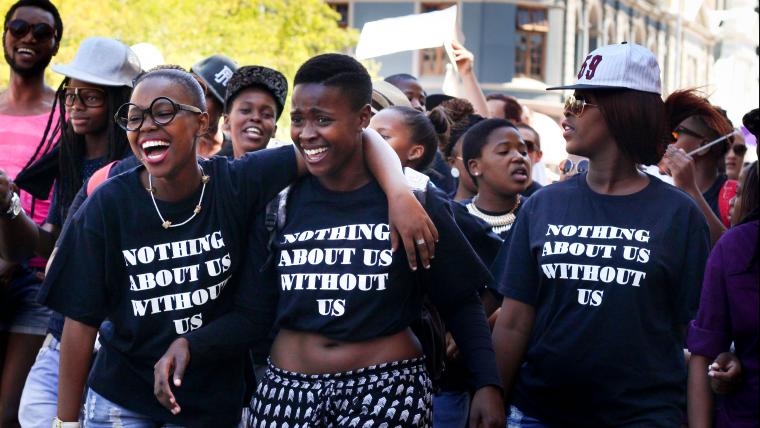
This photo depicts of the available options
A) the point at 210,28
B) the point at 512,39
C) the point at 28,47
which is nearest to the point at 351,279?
the point at 28,47

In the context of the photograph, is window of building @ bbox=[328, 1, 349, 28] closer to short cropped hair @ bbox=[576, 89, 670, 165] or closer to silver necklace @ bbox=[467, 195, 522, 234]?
silver necklace @ bbox=[467, 195, 522, 234]

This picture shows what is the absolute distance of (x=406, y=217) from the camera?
475 centimetres

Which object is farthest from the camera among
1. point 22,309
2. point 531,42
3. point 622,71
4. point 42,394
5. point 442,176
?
point 531,42

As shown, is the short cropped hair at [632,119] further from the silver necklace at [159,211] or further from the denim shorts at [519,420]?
the silver necklace at [159,211]

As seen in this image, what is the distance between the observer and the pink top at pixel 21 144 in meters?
7.11

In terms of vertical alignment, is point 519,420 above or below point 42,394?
above

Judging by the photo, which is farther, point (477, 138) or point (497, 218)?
point (477, 138)

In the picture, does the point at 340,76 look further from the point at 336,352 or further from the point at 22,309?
the point at 22,309

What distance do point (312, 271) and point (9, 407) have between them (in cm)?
278

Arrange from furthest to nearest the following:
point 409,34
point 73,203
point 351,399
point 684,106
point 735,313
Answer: point 409,34, point 73,203, point 684,106, point 351,399, point 735,313

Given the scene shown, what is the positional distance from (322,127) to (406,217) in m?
0.47

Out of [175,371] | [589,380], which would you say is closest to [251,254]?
[175,371]

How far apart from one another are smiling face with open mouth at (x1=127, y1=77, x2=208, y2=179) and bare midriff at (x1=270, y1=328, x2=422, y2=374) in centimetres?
79

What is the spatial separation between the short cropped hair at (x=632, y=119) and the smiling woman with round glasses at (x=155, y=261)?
0.89 metres
